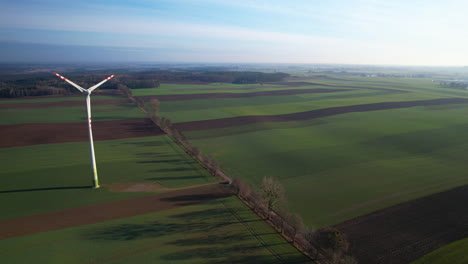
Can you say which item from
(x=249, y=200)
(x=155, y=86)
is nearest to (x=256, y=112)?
(x=249, y=200)

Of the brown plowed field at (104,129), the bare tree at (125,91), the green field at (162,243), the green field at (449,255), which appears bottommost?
the green field at (162,243)

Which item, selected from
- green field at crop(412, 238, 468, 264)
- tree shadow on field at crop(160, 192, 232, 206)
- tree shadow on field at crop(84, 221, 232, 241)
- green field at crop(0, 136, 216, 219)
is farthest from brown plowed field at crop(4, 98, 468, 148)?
green field at crop(412, 238, 468, 264)

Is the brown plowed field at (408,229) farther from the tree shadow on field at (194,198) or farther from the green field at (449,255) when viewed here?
the tree shadow on field at (194,198)

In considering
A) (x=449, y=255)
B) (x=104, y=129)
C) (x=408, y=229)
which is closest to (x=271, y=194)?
(x=408, y=229)

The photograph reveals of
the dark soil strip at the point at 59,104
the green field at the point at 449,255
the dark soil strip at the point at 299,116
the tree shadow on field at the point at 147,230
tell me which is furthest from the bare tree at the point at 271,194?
the dark soil strip at the point at 59,104

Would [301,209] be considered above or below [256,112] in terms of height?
below

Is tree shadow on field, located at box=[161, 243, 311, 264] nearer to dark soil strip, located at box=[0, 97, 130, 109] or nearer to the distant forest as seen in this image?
dark soil strip, located at box=[0, 97, 130, 109]

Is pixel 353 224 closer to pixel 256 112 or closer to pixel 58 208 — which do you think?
pixel 58 208
